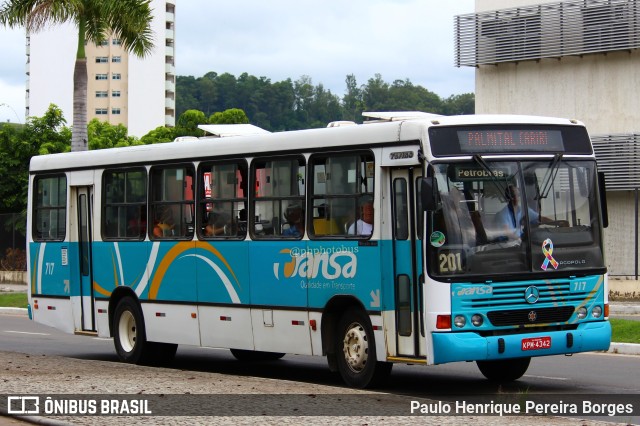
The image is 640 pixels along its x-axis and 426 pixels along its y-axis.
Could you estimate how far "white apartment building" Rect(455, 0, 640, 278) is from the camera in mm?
37188

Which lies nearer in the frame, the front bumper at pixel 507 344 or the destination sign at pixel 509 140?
the front bumper at pixel 507 344

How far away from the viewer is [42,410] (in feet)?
41.4

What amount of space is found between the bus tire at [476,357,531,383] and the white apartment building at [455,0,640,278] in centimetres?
1953

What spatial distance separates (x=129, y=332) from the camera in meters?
19.7

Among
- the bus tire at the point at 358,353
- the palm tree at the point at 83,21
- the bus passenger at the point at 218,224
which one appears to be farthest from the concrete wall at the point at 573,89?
the bus tire at the point at 358,353

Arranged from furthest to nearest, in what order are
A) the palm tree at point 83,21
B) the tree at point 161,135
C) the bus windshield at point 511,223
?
the tree at point 161,135 → the palm tree at point 83,21 → the bus windshield at point 511,223

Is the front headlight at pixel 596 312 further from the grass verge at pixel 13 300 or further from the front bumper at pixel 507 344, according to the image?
the grass verge at pixel 13 300

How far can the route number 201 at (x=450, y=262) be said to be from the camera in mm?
14070

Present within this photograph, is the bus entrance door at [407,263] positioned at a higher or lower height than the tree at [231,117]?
lower

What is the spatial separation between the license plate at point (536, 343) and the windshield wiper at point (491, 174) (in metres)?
1.66

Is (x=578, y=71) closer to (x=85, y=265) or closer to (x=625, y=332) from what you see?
(x=625, y=332)

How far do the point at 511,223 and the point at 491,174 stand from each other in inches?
23.3

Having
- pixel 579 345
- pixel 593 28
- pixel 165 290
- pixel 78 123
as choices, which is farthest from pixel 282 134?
pixel 593 28

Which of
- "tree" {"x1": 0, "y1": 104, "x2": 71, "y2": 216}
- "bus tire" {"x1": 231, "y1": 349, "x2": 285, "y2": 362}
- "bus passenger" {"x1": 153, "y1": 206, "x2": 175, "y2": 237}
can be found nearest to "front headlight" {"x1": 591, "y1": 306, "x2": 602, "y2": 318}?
"bus tire" {"x1": 231, "y1": 349, "x2": 285, "y2": 362}
